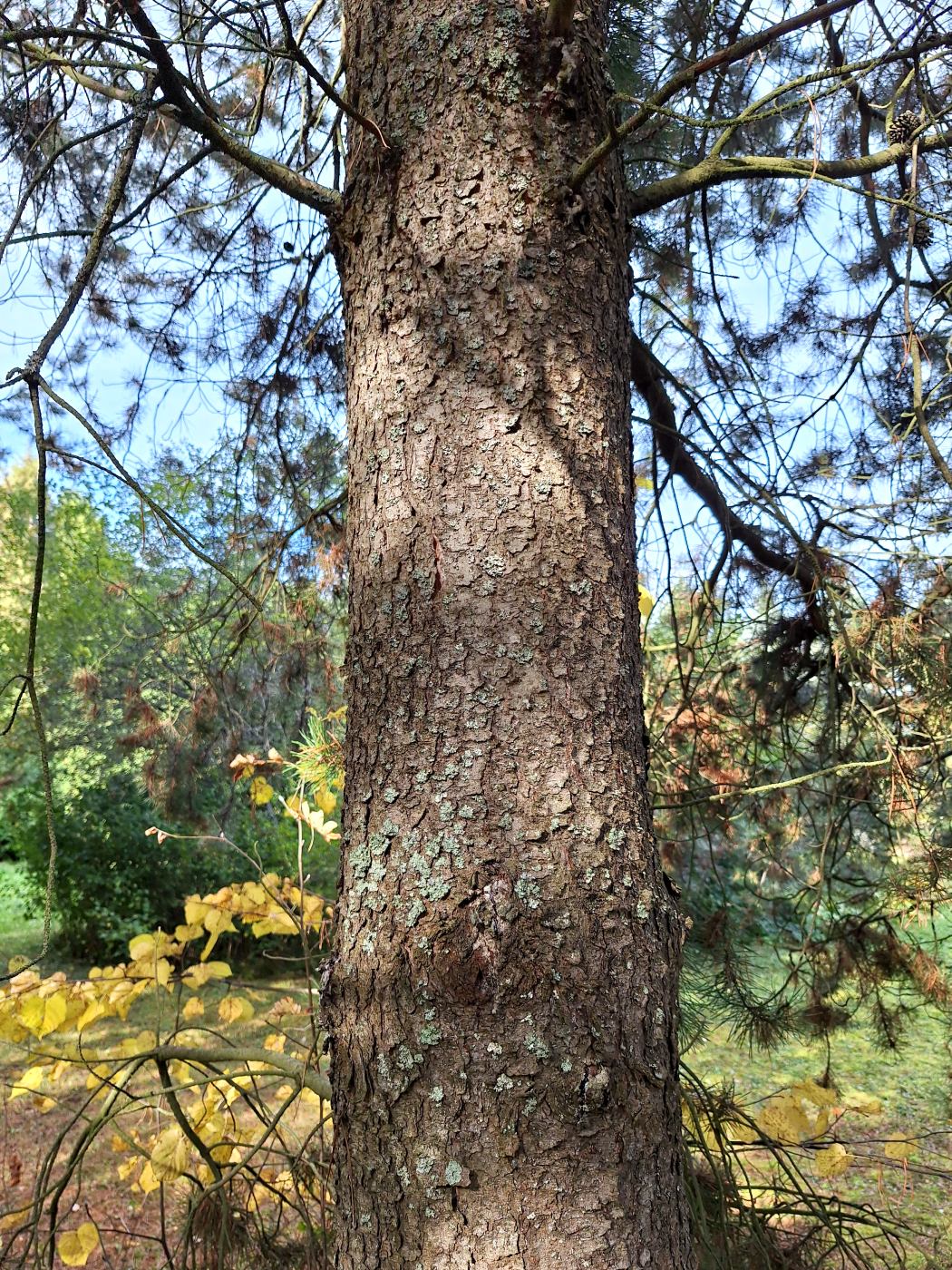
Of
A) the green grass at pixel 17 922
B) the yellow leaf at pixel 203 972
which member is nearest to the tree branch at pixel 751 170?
the yellow leaf at pixel 203 972

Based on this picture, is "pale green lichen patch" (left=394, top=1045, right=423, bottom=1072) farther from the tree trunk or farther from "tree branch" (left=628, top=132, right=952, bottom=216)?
"tree branch" (left=628, top=132, right=952, bottom=216)

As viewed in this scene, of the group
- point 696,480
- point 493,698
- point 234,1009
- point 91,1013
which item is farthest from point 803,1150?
point 493,698

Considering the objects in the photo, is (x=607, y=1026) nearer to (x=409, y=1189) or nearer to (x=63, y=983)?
(x=409, y=1189)

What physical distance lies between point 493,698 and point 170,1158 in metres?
1.47

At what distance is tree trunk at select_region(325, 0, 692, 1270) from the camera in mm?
861

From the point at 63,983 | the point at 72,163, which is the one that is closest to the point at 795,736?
the point at 63,983

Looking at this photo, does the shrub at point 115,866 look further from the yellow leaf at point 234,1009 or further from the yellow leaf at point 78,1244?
the yellow leaf at point 78,1244

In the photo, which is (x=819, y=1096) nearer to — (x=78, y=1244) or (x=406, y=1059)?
(x=406, y=1059)

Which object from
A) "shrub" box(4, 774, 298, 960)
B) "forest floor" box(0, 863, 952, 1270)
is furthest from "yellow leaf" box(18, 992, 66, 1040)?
"shrub" box(4, 774, 298, 960)

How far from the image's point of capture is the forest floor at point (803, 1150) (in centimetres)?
352

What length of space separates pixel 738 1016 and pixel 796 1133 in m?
0.36

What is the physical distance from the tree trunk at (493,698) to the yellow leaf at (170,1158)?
109 cm

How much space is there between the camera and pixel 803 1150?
129 inches

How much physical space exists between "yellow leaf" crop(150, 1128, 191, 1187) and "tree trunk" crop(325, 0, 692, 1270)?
1085 mm
